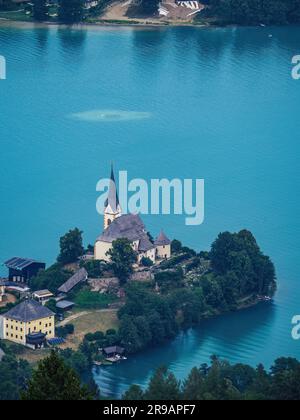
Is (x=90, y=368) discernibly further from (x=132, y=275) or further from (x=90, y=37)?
(x=90, y=37)

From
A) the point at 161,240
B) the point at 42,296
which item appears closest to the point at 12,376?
the point at 42,296

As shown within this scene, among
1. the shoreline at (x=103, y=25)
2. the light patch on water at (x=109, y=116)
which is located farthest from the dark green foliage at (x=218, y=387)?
the shoreline at (x=103, y=25)

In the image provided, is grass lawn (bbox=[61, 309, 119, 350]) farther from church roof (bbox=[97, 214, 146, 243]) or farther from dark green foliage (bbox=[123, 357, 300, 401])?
dark green foliage (bbox=[123, 357, 300, 401])

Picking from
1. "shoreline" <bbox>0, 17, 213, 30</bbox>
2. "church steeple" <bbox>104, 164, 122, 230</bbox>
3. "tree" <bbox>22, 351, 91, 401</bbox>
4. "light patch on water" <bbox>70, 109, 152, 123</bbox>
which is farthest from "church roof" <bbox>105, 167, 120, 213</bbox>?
"shoreline" <bbox>0, 17, 213, 30</bbox>

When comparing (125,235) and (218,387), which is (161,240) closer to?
(125,235)

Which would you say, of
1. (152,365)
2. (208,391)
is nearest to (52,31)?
(152,365)

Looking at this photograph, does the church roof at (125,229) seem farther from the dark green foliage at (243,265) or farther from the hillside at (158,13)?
the hillside at (158,13)
